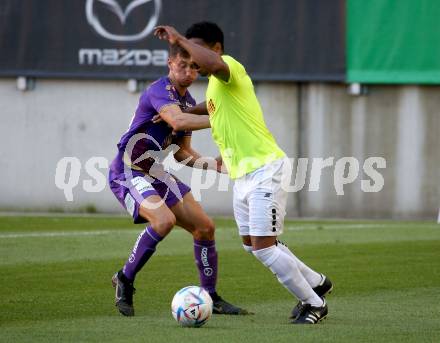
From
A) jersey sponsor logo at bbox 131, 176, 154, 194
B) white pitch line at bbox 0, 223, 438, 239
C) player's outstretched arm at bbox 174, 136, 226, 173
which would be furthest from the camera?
white pitch line at bbox 0, 223, 438, 239

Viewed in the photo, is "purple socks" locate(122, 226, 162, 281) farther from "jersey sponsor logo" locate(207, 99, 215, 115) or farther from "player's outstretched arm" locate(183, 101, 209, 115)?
"jersey sponsor logo" locate(207, 99, 215, 115)

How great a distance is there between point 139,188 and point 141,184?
0.16 ft

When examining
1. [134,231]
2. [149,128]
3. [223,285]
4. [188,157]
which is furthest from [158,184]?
[134,231]

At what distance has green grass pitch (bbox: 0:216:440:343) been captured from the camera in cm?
894

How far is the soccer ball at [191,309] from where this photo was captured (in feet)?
30.4

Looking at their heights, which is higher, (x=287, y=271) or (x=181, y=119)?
(x=181, y=119)

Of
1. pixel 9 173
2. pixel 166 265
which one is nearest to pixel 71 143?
pixel 9 173

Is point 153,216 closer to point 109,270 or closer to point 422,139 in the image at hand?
point 109,270

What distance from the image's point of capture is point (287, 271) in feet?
30.6

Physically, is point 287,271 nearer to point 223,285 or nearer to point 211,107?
point 211,107

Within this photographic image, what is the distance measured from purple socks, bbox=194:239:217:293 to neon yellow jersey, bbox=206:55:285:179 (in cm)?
153

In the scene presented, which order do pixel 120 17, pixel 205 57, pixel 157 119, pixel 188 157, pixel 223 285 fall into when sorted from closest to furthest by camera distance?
pixel 205 57
pixel 157 119
pixel 188 157
pixel 223 285
pixel 120 17

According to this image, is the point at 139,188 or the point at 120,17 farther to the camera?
the point at 120,17

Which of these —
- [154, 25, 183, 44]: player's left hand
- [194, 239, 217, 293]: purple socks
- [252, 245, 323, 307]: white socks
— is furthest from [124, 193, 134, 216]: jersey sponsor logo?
[154, 25, 183, 44]: player's left hand
